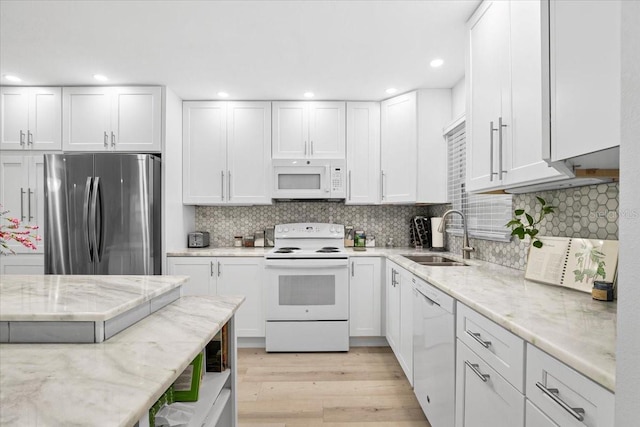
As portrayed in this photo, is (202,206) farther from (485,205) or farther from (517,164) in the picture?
(517,164)

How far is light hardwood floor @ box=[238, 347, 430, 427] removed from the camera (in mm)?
2129

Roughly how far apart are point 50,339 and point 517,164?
1914mm

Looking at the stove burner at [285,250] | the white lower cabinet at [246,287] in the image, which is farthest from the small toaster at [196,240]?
the stove burner at [285,250]

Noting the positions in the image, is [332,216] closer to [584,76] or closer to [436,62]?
[436,62]

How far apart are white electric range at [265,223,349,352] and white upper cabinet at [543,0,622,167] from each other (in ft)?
7.51

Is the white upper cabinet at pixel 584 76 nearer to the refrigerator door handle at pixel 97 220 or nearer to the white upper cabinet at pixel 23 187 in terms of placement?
the refrigerator door handle at pixel 97 220

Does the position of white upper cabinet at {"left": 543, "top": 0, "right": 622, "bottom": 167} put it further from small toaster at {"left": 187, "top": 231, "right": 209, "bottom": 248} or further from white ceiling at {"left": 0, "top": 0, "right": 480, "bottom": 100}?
small toaster at {"left": 187, "top": 231, "right": 209, "bottom": 248}

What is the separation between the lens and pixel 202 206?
389cm

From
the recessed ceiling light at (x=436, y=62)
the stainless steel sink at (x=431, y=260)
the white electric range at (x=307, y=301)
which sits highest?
the recessed ceiling light at (x=436, y=62)

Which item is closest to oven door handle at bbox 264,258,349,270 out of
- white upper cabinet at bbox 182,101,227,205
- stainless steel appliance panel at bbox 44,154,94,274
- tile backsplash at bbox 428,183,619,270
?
white upper cabinet at bbox 182,101,227,205

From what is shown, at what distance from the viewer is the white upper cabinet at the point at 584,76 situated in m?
0.89

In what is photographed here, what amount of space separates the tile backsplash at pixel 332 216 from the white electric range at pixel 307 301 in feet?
2.37

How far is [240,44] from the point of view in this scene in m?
2.42

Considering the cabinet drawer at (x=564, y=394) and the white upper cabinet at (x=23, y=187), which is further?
the white upper cabinet at (x=23, y=187)
